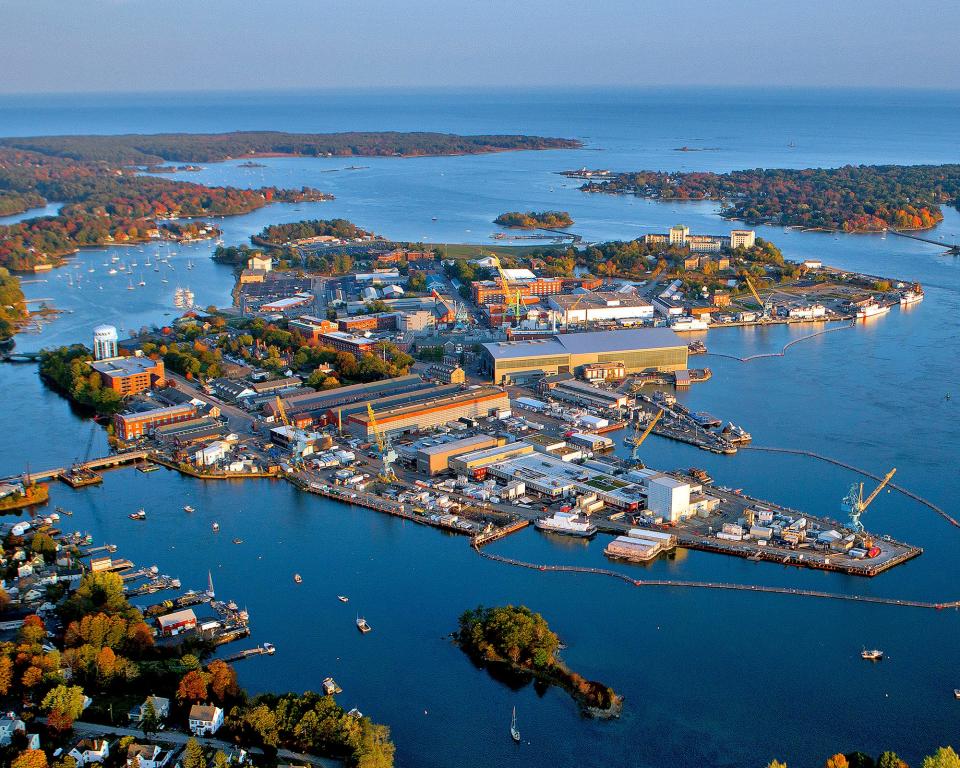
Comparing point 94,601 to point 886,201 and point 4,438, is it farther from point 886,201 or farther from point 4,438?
point 886,201

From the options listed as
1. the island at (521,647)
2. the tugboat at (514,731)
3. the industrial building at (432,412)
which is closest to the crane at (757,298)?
the industrial building at (432,412)

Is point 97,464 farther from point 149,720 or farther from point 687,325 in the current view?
point 687,325

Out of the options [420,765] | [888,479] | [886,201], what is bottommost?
[420,765]

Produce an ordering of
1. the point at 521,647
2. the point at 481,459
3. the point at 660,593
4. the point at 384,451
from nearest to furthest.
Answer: the point at 521,647, the point at 660,593, the point at 481,459, the point at 384,451

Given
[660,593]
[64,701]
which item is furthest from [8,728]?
[660,593]

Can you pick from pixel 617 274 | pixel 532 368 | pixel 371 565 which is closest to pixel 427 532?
pixel 371 565
